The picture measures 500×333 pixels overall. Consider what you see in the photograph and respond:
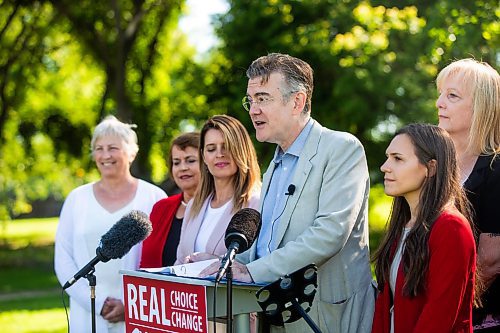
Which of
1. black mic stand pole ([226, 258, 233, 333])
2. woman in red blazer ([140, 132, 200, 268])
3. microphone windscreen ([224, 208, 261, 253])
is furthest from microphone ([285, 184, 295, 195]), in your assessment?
woman in red blazer ([140, 132, 200, 268])

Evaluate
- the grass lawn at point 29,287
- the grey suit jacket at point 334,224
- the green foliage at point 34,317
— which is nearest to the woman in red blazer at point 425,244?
the grey suit jacket at point 334,224

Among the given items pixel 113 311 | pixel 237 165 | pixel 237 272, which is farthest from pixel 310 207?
pixel 113 311

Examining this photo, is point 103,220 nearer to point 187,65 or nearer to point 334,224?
point 334,224

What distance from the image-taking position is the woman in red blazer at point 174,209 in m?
5.85

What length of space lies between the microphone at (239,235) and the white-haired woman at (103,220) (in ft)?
7.77

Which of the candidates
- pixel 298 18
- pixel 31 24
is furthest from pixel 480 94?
pixel 31 24

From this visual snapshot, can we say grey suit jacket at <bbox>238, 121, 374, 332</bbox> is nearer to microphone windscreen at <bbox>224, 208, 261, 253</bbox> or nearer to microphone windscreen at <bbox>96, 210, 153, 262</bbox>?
microphone windscreen at <bbox>224, 208, 261, 253</bbox>

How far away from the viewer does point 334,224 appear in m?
4.13

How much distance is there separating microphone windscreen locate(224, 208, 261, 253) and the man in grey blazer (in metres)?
0.25

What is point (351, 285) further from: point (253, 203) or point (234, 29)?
point (234, 29)

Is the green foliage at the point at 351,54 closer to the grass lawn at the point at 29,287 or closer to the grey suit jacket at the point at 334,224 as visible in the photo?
the grass lawn at the point at 29,287

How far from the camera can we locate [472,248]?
373cm

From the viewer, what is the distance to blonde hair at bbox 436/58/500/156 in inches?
170

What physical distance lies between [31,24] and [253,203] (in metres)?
19.1
